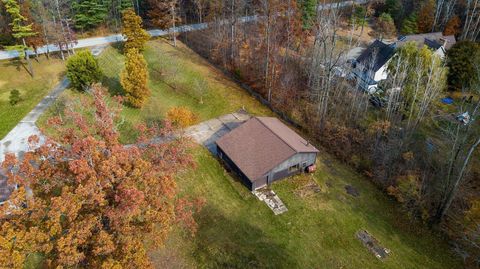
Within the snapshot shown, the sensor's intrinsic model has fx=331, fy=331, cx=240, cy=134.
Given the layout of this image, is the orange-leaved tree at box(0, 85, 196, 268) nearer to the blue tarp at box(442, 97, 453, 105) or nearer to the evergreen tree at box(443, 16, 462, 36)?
the blue tarp at box(442, 97, 453, 105)

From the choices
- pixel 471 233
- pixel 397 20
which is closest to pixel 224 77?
pixel 471 233

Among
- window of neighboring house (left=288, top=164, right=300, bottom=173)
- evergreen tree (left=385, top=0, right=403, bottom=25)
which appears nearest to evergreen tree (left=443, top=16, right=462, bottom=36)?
evergreen tree (left=385, top=0, right=403, bottom=25)

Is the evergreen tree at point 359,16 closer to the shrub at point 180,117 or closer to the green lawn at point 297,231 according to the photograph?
the green lawn at point 297,231

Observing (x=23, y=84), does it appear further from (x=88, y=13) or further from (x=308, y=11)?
(x=308, y=11)

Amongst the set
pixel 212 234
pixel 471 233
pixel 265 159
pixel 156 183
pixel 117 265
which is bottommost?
pixel 212 234

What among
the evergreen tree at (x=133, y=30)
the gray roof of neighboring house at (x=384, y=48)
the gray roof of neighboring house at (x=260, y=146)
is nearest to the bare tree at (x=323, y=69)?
the gray roof of neighboring house at (x=260, y=146)

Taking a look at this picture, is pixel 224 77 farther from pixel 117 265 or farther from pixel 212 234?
pixel 117 265
